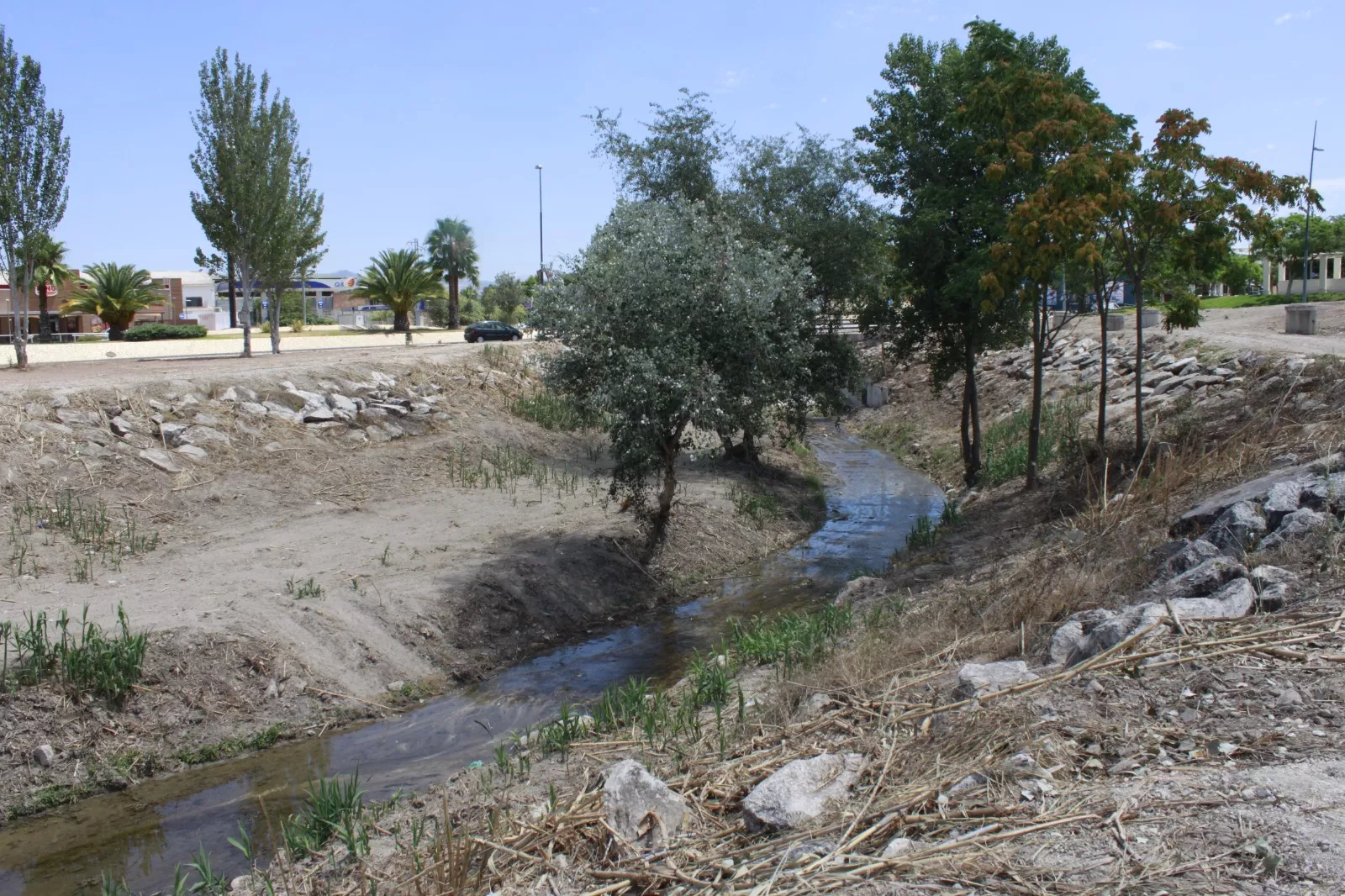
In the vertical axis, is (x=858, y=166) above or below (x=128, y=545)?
above

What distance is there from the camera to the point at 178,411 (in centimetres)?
1877

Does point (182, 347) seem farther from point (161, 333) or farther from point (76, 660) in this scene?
point (76, 660)

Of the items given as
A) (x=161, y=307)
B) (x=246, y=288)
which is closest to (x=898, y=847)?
(x=246, y=288)

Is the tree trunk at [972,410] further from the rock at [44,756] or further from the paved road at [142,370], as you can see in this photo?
the rock at [44,756]

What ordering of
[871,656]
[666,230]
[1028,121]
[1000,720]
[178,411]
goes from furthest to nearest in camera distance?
[178,411], [1028,121], [666,230], [871,656], [1000,720]

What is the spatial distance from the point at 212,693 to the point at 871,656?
6651mm

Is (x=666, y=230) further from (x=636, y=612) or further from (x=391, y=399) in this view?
(x=391, y=399)

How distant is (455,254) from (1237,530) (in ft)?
208

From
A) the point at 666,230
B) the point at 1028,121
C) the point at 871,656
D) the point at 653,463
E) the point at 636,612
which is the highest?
the point at 1028,121

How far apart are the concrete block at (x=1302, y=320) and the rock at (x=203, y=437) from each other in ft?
84.6

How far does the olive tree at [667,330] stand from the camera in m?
14.9

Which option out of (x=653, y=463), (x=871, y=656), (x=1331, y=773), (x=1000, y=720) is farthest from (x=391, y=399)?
(x=1331, y=773)

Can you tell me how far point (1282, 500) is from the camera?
9.38 meters

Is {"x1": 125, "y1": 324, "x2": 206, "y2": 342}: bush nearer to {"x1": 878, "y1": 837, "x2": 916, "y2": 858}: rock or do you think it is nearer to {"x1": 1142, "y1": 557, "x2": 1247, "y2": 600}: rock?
{"x1": 1142, "y1": 557, "x2": 1247, "y2": 600}: rock
